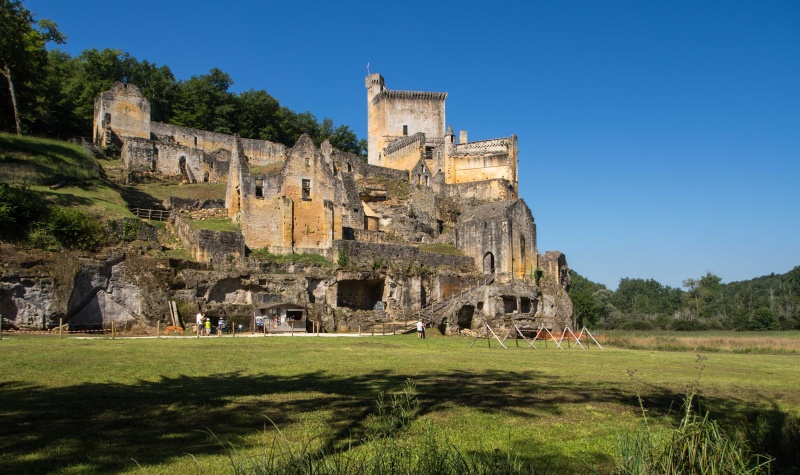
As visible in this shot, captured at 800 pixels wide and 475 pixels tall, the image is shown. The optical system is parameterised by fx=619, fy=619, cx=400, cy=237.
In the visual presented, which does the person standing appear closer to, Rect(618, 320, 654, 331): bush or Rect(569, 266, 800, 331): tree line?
Rect(569, 266, 800, 331): tree line

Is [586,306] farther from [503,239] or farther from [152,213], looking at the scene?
[152,213]

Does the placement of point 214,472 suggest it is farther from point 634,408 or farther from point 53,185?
point 53,185

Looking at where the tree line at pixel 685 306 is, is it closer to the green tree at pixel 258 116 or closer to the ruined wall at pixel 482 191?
the ruined wall at pixel 482 191

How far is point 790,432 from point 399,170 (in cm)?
5449

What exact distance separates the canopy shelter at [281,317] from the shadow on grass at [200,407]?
18.9 m

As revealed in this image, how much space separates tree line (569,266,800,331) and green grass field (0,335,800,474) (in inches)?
2363

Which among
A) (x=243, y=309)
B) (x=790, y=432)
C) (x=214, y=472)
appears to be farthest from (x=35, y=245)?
(x=790, y=432)

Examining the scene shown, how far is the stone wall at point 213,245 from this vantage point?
34625mm

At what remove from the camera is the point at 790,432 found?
25.9 ft

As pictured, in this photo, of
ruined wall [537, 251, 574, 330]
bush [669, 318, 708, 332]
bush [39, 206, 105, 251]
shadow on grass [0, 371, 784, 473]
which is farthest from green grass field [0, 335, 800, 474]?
bush [669, 318, 708, 332]

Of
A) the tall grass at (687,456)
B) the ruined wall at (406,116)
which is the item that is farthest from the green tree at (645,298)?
the tall grass at (687,456)

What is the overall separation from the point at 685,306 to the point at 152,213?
103 metres

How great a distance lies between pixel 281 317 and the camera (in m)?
32.4

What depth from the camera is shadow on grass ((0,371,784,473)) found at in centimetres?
675
